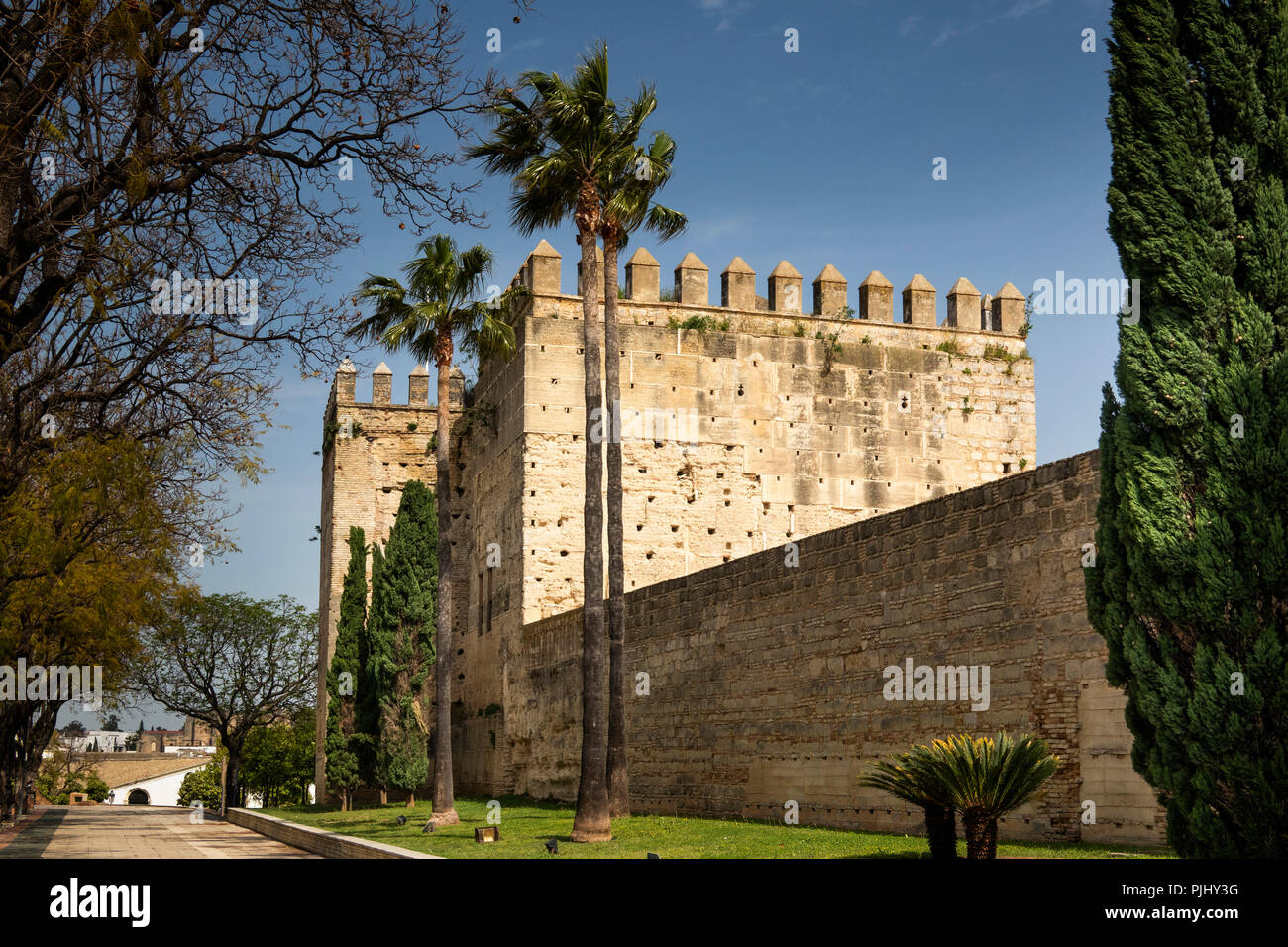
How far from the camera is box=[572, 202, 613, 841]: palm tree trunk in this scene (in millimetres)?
15219

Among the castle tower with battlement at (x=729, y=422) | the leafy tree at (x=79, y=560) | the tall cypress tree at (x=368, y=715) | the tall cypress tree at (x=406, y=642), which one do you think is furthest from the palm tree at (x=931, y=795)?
the tall cypress tree at (x=368, y=715)

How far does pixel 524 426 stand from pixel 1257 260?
Result: 19.2 metres

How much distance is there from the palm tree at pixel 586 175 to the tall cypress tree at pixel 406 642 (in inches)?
381

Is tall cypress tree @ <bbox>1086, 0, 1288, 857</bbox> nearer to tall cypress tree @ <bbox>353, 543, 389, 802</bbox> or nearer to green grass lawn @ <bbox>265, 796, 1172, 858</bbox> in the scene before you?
green grass lawn @ <bbox>265, 796, 1172, 858</bbox>

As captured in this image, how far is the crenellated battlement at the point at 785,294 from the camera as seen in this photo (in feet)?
88.1

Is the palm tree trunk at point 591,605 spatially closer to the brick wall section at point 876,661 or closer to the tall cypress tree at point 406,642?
the brick wall section at point 876,661

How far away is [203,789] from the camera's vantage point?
67.4 meters

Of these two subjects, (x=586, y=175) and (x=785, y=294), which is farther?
(x=785, y=294)

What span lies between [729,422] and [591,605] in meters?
11.1

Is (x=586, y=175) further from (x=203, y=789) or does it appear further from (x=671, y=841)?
(x=203, y=789)

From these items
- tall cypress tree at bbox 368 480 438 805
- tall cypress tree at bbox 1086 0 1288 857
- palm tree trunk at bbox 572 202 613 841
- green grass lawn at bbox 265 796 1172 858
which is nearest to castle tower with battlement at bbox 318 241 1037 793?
tall cypress tree at bbox 368 480 438 805

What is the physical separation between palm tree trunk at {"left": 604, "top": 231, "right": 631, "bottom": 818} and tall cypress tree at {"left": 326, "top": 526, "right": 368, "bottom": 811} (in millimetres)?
11387

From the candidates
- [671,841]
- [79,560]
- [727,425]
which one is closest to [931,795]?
[671,841]
